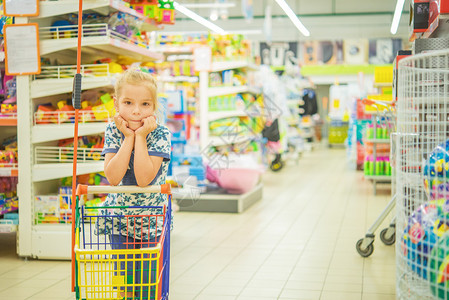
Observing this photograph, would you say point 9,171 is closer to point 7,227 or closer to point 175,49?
point 7,227

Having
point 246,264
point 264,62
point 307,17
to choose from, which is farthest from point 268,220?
point 264,62

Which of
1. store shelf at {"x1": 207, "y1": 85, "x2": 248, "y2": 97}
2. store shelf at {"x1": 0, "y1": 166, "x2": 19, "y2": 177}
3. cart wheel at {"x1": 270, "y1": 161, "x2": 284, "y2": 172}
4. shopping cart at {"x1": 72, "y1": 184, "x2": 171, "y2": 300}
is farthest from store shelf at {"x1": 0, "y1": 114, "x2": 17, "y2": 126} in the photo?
cart wheel at {"x1": 270, "y1": 161, "x2": 284, "y2": 172}

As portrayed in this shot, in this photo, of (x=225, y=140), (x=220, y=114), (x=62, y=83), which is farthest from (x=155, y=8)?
(x=225, y=140)

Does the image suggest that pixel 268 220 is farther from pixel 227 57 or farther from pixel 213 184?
pixel 227 57

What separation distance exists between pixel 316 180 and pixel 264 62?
1239 cm

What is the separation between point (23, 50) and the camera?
14.7 feet

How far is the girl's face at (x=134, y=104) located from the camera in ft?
8.34

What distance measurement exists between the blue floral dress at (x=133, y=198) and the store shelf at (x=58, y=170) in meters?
1.87

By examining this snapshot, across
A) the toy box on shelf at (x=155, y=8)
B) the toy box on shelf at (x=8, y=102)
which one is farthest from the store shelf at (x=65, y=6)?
the toy box on shelf at (x=155, y=8)

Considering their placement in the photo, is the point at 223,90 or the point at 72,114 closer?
the point at 72,114

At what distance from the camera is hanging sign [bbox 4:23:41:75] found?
4.43 metres

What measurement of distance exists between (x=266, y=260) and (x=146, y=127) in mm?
2502

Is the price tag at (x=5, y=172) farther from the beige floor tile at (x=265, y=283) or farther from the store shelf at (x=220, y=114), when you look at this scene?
the store shelf at (x=220, y=114)

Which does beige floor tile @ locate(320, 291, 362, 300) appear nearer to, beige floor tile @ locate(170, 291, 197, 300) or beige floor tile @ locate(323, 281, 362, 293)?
beige floor tile @ locate(323, 281, 362, 293)
